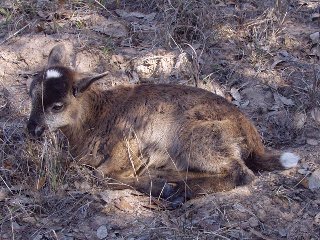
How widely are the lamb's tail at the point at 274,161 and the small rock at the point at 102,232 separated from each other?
1.76 metres

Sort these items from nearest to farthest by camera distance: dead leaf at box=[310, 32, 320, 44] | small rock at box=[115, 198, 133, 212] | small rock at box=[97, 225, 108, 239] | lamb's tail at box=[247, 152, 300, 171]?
1. small rock at box=[97, 225, 108, 239]
2. small rock at box=[115, 198, 133, 212]
3. lamb's tail at box=[247, 152, 300, 171]
4. dead leaf at box=[310, 32, 320, 44]

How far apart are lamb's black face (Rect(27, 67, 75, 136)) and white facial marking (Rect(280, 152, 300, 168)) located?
7.53 feet

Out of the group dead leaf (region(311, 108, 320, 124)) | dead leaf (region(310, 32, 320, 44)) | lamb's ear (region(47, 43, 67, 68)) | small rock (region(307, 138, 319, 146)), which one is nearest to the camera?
lamb's ear (region(47, 43, 67, 68))

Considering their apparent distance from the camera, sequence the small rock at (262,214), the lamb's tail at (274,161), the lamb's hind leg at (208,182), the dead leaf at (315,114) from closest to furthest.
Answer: the small rock at (262,214) < the lamb's hind leg at (208,182) < the lamb's tail at (274,161) < the dead leaf at (315,114)

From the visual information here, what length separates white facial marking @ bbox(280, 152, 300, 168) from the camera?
6156mm

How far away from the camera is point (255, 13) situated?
883cm

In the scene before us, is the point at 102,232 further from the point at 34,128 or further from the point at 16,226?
the point at 34,128

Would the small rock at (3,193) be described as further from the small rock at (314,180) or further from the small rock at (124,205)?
the small rock at (314,180)

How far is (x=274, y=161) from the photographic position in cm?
617

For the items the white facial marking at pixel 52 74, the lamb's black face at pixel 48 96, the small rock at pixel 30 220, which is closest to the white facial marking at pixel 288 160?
the lamb's black face at pixel 48 96

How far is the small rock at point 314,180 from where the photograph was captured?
238 inches

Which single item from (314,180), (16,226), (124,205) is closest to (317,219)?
(314,180)

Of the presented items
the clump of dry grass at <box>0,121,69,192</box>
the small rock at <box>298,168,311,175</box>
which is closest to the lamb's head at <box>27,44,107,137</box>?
the clump of dry grass at <box>0,121,69,192</box>

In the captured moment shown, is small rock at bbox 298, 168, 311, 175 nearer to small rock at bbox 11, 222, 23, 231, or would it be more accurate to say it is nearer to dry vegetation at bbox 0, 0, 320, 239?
dry vegetation at bbox 0, 0, 320, 239
